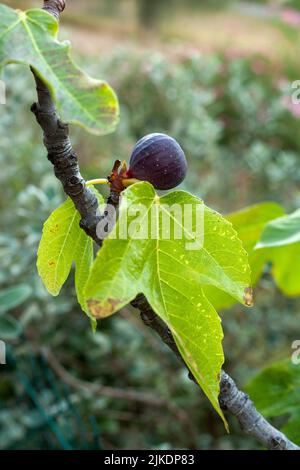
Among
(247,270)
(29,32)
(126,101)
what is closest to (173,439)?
(247,270)

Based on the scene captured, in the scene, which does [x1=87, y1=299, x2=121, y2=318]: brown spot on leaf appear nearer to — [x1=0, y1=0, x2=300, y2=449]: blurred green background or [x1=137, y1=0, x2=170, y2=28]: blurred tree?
[x1=0, y1=0, x2=300, y2=449]: blurred green background

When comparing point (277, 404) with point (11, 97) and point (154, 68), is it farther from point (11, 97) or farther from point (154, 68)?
point (154, 68)

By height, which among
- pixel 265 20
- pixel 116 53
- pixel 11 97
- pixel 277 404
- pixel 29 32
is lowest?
pixel 265 20

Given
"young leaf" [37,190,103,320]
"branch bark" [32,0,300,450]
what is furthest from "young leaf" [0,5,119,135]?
"young leaf" [37,190,103,320]

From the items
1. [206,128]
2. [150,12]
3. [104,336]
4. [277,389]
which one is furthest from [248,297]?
[150,12]

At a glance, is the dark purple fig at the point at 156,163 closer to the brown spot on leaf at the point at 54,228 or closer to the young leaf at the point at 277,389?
the brown spot on leaf at the point at 54,228
